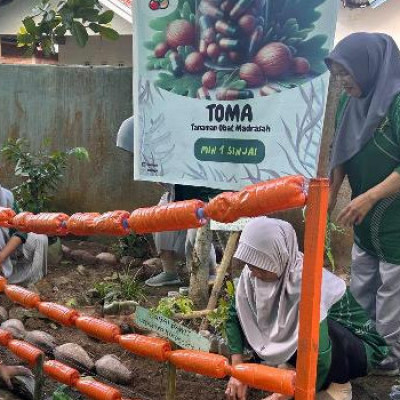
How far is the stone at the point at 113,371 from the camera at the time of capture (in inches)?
110

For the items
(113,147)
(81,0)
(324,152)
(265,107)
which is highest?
(81,0)

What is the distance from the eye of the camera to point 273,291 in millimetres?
2279

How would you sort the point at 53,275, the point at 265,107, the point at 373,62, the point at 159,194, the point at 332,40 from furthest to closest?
the point at 159,194, the point at 53,275, the point at 265,107, the point at 332,40, the point at 373,62

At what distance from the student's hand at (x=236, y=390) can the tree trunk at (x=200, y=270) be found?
1.28m

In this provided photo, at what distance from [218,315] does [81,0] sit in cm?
302

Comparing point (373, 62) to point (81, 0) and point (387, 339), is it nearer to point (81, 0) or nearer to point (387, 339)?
point (387, 339)

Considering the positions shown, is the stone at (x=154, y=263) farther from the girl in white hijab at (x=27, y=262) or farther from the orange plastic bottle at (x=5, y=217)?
the orange plastic bottle at (x=5, y=217)

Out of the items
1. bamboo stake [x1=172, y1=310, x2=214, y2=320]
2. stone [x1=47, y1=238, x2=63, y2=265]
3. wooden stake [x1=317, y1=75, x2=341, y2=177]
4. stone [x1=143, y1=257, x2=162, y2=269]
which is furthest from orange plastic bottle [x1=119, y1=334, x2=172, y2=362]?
stone [x1=47, y1=238, x2=63, y2=265]

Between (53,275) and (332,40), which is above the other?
(332,40)

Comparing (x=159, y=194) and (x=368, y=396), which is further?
(x=159, y=194)

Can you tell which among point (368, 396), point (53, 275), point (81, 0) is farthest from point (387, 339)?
point (81, 0)

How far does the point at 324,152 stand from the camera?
4137mm

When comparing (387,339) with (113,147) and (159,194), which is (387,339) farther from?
(113,147)

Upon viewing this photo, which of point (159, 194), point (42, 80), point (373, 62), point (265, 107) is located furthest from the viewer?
point (42, 80)
